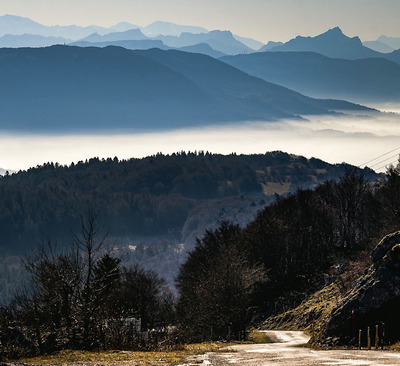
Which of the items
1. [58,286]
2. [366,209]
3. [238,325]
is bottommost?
[238,325]

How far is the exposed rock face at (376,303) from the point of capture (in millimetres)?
39500

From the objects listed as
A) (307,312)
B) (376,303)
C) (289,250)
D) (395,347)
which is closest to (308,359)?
(395,347)

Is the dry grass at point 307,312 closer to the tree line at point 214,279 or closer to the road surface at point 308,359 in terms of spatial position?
the tree line at point 214,279

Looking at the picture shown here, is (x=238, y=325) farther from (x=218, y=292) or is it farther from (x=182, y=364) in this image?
(x=182, y=364)

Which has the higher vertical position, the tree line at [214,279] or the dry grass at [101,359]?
the tree line at [214,279]

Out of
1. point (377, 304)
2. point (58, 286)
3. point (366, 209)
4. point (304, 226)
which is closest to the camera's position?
point (377, 304)

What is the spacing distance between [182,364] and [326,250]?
101 m

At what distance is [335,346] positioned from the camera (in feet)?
136

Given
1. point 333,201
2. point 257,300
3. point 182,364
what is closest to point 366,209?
point 333,201

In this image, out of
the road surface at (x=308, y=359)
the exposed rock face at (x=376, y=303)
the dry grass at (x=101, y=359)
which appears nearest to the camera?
the road surface at (x=308, y=359)

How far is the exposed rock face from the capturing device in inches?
1555

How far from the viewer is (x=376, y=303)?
40312mm

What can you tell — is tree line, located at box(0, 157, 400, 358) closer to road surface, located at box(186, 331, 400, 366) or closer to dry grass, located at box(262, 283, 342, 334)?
dry grass, located at box(262, 283, 342, 334)

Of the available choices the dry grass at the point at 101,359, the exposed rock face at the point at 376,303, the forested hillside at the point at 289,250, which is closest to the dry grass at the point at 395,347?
the exposed rock face at the point at 376,303
